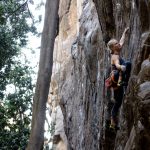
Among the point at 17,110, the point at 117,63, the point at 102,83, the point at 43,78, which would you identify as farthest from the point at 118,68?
the point at 17,110

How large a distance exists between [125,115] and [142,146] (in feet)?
3.92

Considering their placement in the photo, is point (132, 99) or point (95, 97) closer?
point (132, 99)

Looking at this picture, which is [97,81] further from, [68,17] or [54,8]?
[68,17]

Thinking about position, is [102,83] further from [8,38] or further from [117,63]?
[8,38]

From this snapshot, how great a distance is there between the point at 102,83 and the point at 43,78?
1386mm

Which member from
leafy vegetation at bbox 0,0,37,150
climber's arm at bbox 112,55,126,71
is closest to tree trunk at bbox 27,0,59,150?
climber's arm at bbox 112,55,126,71

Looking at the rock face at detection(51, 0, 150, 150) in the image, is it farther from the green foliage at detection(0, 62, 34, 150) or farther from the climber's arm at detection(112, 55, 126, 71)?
the green foliage at detection(0, 62, 34, 150)

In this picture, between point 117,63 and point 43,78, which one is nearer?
point 117,63

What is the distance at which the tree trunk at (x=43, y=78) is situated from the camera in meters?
9.07

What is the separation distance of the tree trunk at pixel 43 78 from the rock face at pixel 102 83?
1.04 metres

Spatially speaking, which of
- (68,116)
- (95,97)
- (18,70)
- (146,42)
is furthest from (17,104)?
(146,42)

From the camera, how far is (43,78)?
9.73 metres

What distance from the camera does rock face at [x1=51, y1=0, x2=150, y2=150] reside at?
592 cm

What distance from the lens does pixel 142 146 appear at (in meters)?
5.81
